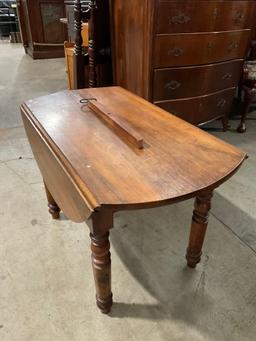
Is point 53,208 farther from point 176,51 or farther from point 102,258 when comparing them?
point 176,51

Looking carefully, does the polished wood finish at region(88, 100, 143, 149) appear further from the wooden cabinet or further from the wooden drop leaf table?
the wooden cabinet

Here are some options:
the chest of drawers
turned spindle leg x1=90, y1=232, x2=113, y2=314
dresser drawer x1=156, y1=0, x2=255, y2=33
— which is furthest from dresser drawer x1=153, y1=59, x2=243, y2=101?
turned spindle leg x1=90, y1=232, x2=113, y2=314

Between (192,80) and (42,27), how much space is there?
→ 3882 millimetres

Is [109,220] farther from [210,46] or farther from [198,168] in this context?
[210,46]

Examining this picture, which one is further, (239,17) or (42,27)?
(42,27)

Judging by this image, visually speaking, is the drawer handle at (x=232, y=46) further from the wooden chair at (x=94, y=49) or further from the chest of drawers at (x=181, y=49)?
the wooden chair at (x=94, y=49)

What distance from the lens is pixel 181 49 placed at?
69.6 inches

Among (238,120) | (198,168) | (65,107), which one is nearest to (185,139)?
(198,168)

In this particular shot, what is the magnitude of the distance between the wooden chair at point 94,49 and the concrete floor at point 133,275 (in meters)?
0.94

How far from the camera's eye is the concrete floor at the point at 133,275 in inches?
40.3

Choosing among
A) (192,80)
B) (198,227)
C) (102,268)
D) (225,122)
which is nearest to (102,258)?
(102,268)

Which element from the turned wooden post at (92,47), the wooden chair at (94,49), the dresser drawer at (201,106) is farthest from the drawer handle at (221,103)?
the turned wooden post at (92,47)

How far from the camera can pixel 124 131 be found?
3.40 feet

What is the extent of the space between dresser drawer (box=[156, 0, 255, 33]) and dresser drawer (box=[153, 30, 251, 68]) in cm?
4
